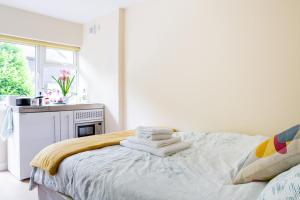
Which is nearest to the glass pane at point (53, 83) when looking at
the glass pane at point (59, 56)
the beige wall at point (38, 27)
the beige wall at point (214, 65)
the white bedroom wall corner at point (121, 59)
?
the glass pane at point (59, 56)

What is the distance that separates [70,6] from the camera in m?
3.18

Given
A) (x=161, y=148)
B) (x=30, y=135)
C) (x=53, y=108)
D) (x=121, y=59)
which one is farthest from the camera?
(x=121, y=59)

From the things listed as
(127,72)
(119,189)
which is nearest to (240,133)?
(119,189)

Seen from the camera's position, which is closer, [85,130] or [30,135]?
[30,135]

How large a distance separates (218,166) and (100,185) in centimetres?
73

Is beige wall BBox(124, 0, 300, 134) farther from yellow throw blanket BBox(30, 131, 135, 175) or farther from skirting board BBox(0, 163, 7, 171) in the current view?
skirting board BBox(0, 163, 7, 171)

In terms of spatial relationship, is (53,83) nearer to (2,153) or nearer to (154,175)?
(2,153)

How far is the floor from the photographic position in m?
2.33

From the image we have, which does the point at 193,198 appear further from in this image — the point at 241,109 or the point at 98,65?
the point at 98,65

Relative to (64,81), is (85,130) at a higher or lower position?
lower

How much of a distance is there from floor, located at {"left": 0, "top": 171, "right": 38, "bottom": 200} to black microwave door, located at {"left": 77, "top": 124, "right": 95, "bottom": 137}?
931 millimetres

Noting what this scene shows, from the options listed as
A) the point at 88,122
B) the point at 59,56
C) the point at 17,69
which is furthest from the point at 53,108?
the point at 59,56

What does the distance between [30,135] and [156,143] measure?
196 cm

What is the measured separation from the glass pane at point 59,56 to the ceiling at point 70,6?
1.92 feet
